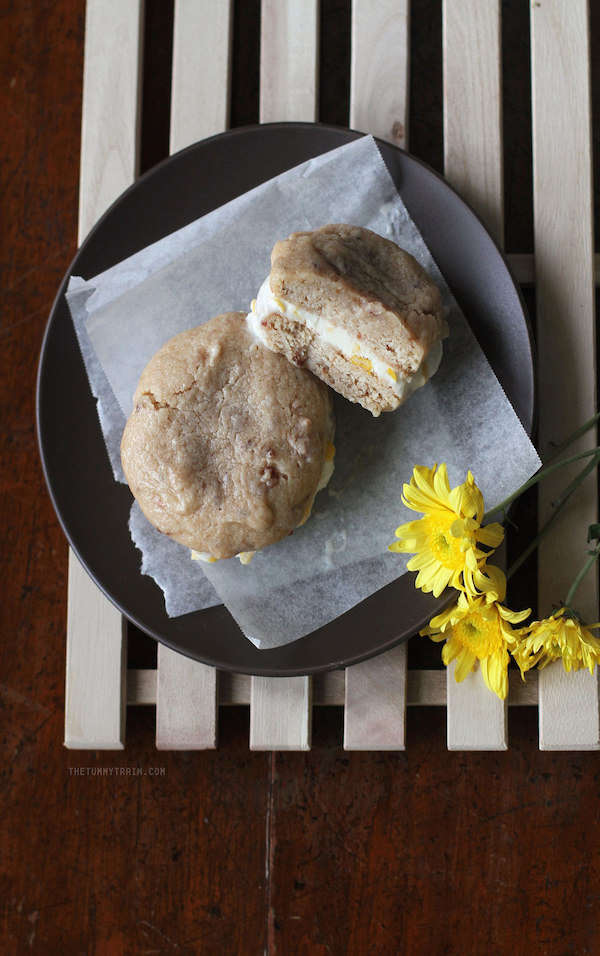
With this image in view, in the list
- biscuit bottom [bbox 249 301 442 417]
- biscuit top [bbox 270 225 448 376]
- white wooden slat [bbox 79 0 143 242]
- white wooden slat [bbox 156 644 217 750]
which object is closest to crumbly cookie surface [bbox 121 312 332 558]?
biscuit bottom [bbox 249 301 442 417]

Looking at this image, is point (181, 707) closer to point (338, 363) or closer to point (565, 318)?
point (338, 363)

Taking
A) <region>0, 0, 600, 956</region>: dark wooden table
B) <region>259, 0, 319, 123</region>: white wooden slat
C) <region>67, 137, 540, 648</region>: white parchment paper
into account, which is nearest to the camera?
<region>67, 137, 540, 648</region>: white parchment paper

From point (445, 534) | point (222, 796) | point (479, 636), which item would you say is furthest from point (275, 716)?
point (445, 534)

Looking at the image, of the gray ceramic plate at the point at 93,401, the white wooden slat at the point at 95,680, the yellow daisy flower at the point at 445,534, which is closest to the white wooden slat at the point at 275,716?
the gray ceramic plate at the point at 93,401

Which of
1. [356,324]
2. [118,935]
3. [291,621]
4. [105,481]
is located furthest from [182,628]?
[118,935]

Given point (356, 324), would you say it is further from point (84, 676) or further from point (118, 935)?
point (118, 935)

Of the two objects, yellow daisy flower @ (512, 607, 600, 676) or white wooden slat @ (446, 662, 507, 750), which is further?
white wooden slat @ (446, 662, 507, 750)

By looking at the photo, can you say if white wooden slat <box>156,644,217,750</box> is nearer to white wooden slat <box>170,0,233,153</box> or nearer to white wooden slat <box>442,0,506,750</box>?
white wooden slat <box>442,0,506,750</box>
